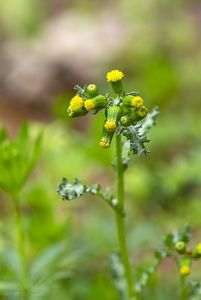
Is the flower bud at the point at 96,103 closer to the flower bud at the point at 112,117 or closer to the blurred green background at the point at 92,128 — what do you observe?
the flower bud at the point at 112,117

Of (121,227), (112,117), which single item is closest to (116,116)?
(112,117)

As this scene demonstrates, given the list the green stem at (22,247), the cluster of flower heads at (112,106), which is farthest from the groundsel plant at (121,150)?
the green stem at (22,247)

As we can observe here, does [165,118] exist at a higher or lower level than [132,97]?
higher

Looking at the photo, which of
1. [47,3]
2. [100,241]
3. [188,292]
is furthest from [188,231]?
[47,3]

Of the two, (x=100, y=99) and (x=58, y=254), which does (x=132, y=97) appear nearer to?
(x=100, y=99)

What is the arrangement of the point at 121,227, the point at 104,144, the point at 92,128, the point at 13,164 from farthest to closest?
the point at 92,128
the point at 13,164
the point at 121,227
the point at 104,144

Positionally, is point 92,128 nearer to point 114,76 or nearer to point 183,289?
point 183,289

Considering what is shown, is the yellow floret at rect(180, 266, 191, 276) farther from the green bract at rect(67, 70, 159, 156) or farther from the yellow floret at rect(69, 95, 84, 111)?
the yellow floret at rect(69, 95, 84, 111)
